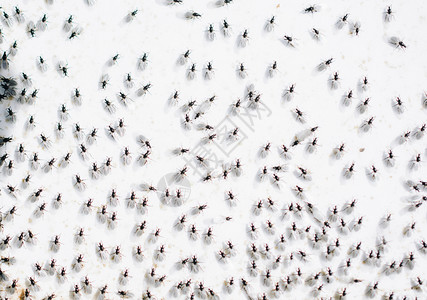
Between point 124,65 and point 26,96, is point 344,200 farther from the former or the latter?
point 26,96

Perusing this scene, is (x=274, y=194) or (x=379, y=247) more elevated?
(x=274, y=194)

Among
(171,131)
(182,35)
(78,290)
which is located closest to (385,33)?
(182,35)

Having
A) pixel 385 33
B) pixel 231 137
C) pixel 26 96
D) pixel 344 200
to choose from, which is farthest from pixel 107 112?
pixel 385 33

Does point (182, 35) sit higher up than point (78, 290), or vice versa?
point (182, 35)

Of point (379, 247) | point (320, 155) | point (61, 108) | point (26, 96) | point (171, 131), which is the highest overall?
point (26, 96)

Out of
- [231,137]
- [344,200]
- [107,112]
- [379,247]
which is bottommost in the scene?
[379,247]

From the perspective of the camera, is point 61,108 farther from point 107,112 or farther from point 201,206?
point 201,206
